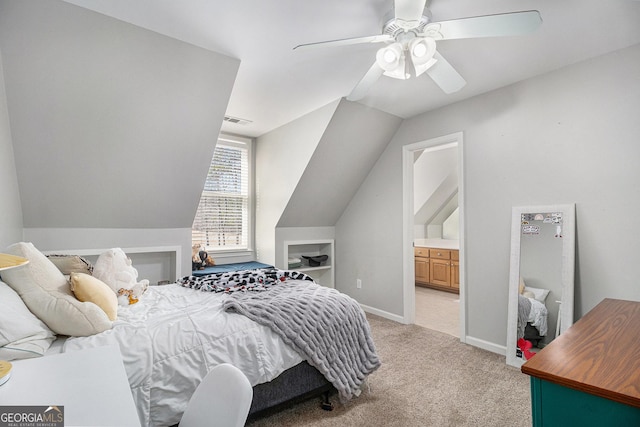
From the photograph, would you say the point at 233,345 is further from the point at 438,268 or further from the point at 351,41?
the point at 438,268

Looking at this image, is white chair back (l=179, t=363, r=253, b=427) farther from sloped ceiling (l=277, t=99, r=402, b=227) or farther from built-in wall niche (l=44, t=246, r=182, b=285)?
sloped ceiling (l=277, t=99, r=402, b=227)

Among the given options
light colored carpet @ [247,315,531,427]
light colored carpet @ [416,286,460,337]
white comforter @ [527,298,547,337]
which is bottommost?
light colored carpet @ [416,286,460,337]

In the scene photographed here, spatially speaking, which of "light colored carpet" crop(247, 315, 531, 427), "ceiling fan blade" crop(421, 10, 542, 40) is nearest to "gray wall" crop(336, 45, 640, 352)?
"light colored carpet" crop(247, 315, 531, 427)

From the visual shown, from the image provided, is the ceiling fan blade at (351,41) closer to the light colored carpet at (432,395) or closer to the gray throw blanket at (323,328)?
the gray throw blanket at (323,328)

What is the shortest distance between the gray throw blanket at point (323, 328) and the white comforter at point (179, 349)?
71 mm

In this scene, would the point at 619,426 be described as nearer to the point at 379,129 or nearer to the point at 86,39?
the point at 86,39

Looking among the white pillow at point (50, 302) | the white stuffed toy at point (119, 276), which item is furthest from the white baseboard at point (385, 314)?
the white pillow at point (50, 302)

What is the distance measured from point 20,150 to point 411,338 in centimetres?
367

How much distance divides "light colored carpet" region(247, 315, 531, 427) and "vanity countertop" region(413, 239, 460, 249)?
97.6 inches

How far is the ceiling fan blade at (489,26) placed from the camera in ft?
4.54

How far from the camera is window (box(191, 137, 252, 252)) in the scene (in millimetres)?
3977

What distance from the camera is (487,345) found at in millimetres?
2930

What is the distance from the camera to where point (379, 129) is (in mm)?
3658

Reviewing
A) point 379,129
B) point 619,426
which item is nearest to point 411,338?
point 379,129
